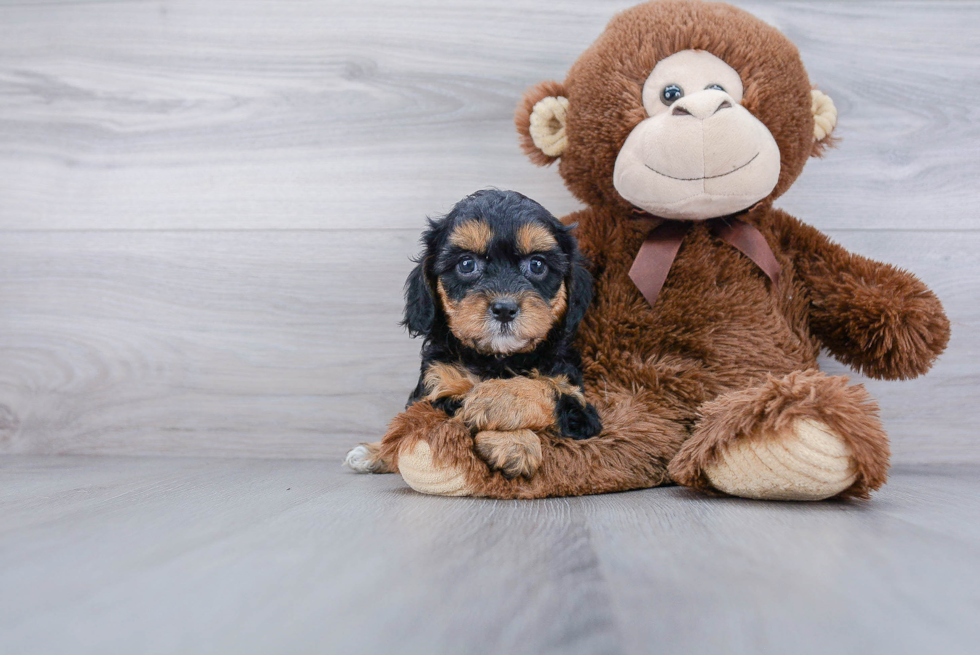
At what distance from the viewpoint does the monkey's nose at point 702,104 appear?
112 cm

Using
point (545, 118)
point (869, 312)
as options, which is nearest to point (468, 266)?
point (545, 118)

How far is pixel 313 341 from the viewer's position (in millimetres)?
1662

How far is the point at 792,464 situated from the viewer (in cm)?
91

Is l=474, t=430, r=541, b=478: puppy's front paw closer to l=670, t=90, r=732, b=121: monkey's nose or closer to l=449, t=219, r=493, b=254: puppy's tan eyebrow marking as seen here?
l=449, t=219, r=493, b=254: puppy's tan eyebrow marking

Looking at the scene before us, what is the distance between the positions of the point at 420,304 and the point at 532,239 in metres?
0.22

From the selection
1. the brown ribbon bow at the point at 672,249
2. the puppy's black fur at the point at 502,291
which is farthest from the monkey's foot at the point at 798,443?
the brown ribbon bow at the point at 672,249

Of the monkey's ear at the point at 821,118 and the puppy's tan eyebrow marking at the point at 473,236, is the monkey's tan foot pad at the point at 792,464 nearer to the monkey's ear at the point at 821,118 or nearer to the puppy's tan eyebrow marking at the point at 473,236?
the puppy's tan eyebrow marking at the point at 473,236

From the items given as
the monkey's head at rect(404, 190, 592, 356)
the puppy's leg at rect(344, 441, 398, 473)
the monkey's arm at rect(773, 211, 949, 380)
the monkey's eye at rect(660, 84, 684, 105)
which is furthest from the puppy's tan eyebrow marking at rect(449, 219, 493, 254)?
the monkey's arm at rect(773, 211, 949, 380)

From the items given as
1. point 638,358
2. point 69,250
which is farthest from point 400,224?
point 69,250

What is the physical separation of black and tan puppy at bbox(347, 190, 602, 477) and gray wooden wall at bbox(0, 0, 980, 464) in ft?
1.67

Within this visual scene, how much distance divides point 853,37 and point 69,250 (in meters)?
1.98

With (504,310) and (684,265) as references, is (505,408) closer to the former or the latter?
(504,310)

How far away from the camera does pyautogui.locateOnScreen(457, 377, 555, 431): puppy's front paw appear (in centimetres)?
101

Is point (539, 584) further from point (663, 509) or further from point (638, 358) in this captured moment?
point (638, 358)
